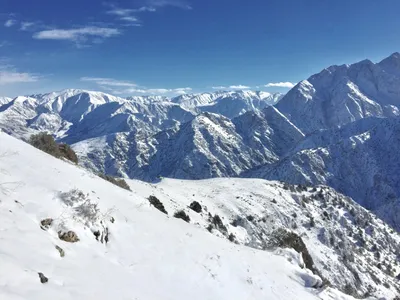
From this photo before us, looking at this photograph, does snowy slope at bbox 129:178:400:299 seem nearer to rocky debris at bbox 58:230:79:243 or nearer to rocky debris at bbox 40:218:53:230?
rocky debris at bbox 58:230:79:243

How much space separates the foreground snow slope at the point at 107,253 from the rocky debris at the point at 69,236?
10.7 inches

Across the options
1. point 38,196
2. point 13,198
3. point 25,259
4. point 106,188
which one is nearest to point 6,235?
point 25,259

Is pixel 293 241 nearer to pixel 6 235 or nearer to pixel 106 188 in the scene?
pixel 106 188

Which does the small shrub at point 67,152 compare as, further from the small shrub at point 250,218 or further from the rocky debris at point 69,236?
the small shrub at point 250,218

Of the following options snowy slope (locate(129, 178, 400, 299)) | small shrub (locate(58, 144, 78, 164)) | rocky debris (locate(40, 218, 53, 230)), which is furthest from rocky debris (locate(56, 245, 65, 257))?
snowy slope (locate(129, 178, 400, 299))

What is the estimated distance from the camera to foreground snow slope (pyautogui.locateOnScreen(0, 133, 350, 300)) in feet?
38.3

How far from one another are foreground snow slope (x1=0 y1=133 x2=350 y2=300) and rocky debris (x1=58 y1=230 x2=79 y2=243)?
10.7 inches

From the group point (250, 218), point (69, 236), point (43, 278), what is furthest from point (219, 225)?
point (43, 278)

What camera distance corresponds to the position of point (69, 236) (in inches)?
592

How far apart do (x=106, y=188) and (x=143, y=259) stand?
8280 millimetres

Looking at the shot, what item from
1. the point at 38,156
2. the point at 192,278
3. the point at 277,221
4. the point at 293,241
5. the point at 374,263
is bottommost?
the point at 374,263

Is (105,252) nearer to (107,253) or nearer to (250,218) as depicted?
(107,253)

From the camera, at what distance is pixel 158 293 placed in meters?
14.0

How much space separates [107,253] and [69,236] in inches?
70.6
